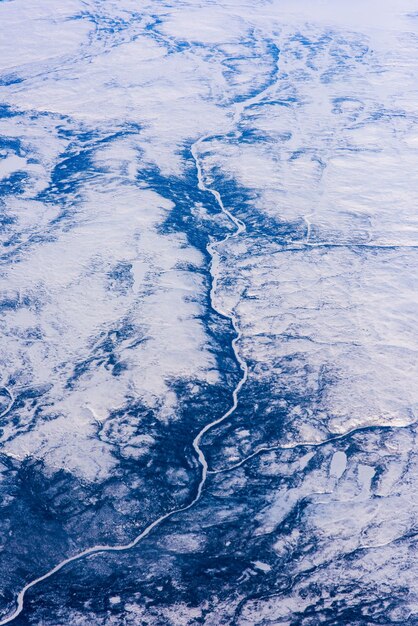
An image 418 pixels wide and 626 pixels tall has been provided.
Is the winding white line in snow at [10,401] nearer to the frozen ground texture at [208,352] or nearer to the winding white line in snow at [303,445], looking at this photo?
the frozen ground texture at [208,352]

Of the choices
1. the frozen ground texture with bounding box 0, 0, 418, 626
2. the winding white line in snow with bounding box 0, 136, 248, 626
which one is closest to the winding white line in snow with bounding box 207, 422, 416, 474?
the frozen ground texture with bounding box 0, 0, 418, 626

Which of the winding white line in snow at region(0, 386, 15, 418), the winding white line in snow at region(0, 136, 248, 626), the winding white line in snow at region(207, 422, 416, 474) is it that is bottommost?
the winding white line in snow at region(207, 422, 416, 474)

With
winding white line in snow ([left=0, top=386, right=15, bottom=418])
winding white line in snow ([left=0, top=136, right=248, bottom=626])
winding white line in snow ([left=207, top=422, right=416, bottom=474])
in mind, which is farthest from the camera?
winding white line in snow ([left=0, top=386, right=15, bottom=418])

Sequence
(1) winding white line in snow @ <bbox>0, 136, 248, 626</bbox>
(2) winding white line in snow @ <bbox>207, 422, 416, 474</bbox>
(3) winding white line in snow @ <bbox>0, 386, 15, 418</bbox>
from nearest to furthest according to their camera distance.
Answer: (1) winding white line in snow @ <bbox>0, 136, 248, 626</bbox>, (2) winding white line in snow @ <bbox>207, 422, 416, 474</bbox>, (3) winding white line in snow @ <bbox>0, 386, 15, 418</bbox>

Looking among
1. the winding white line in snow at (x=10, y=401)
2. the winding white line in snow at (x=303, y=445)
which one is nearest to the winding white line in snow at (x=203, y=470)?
the winding white line in snow at (x=10, y=401)

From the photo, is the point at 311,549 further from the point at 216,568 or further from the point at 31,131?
the point at 31,131

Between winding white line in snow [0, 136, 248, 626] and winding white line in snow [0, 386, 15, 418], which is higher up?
winding white line in snow [0, 386, 15, 418]

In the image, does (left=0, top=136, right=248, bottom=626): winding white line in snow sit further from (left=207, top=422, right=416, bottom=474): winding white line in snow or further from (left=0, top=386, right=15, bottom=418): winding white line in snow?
(left=207, top=422, right=416, bottom=474): winding white line in snow

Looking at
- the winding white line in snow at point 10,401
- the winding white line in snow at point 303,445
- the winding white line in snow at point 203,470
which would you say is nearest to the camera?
the winding white line in snow at point 203,470
